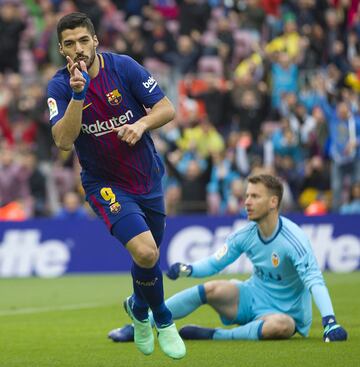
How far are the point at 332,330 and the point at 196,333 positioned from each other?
1.39 m

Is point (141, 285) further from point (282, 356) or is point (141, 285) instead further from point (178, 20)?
point (178, 20)

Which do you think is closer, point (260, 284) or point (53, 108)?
point (53, 108)

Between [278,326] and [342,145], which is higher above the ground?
[278,326]

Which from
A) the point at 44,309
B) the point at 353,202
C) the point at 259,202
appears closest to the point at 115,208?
the point at 259,202

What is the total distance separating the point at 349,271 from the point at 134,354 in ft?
32.6

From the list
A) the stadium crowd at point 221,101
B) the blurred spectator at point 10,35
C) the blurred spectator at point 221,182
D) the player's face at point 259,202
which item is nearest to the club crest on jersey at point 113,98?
the player's face at point 259,202

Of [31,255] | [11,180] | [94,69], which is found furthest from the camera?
[11,180]

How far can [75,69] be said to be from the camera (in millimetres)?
7555

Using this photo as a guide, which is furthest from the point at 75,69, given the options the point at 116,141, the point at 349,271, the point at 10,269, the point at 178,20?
the point at 178,20

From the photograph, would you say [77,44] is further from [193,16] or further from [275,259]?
[193,16]

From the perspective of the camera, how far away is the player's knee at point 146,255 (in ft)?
25.7

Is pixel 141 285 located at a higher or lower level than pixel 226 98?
higher

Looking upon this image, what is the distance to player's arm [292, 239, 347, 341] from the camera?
8.73 m

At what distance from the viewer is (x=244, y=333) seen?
947 cm
